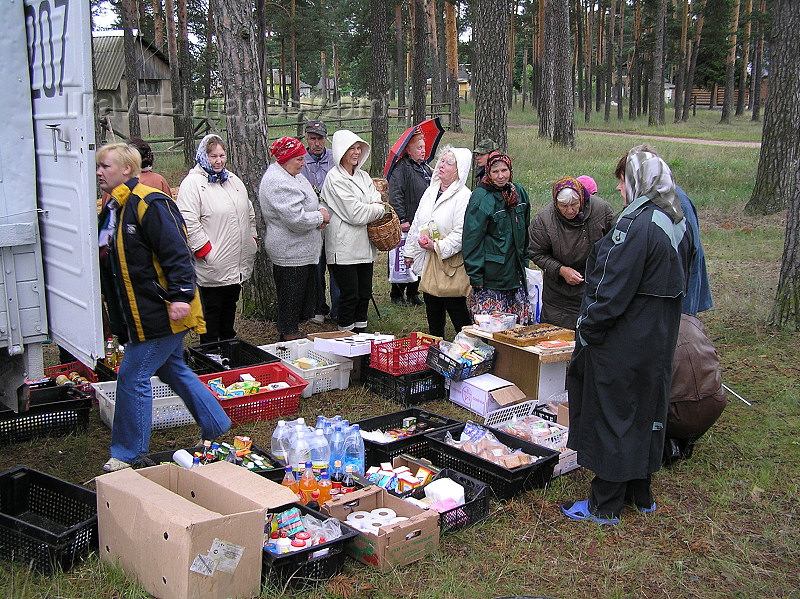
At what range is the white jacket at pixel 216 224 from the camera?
5.83 meters

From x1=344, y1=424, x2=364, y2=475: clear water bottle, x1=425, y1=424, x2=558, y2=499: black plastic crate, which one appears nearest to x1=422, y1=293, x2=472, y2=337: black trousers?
x1=425, y1=424, x2=558, y2=499: black plastic crate

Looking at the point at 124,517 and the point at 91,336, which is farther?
the point at 91,336

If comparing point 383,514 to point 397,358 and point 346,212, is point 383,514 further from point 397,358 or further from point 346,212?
point 346,212

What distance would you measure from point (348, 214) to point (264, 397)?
2.05 m

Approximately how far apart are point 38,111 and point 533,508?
338 cm

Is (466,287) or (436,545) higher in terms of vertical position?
(466,287)

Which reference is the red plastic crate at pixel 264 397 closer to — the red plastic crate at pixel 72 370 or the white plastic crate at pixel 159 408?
the white plastic crate at pixel 159 408

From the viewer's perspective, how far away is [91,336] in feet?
11.6

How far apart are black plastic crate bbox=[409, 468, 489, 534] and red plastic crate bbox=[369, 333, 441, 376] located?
1740 millimetres

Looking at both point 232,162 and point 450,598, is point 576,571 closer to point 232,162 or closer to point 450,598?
point 450,598

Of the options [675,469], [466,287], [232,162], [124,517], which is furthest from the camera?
[232,162]

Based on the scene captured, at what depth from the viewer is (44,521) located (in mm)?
3834

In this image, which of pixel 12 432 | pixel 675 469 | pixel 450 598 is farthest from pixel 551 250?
pixel 12 432

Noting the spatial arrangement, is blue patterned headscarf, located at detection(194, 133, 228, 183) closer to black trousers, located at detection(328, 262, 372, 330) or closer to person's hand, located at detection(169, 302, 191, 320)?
black trousers, located at detection(328, 262, 372, 330)
